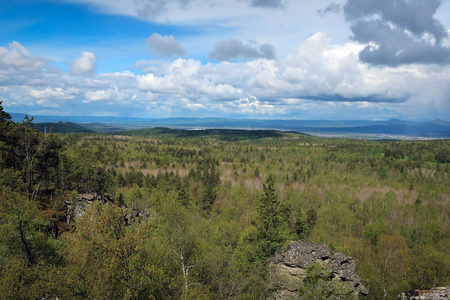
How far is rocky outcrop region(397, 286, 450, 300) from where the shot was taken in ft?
45.8

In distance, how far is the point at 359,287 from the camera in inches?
991

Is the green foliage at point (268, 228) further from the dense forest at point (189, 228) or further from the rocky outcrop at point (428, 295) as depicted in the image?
the rocky outcrop at point (428, 295)

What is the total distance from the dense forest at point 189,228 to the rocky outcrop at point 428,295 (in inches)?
384

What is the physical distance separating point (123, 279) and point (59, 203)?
39716 mm

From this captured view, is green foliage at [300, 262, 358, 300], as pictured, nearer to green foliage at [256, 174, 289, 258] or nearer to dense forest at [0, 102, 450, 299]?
dense forest at [0, 102, 450, 299]

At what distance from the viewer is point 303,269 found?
26078mm

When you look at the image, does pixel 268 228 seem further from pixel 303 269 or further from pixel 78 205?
pixel 78 205

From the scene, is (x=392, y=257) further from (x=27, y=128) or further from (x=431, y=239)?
(x=27, y=128)

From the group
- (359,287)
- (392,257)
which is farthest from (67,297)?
(392,257)

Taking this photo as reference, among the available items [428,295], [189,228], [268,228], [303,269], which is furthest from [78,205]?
[428,295]

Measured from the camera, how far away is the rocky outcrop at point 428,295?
14.0 metres

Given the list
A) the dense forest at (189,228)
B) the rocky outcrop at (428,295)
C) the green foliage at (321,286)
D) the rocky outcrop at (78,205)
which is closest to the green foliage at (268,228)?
the dense forest at (189,228)

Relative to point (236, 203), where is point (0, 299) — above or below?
above

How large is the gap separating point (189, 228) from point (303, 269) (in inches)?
515
